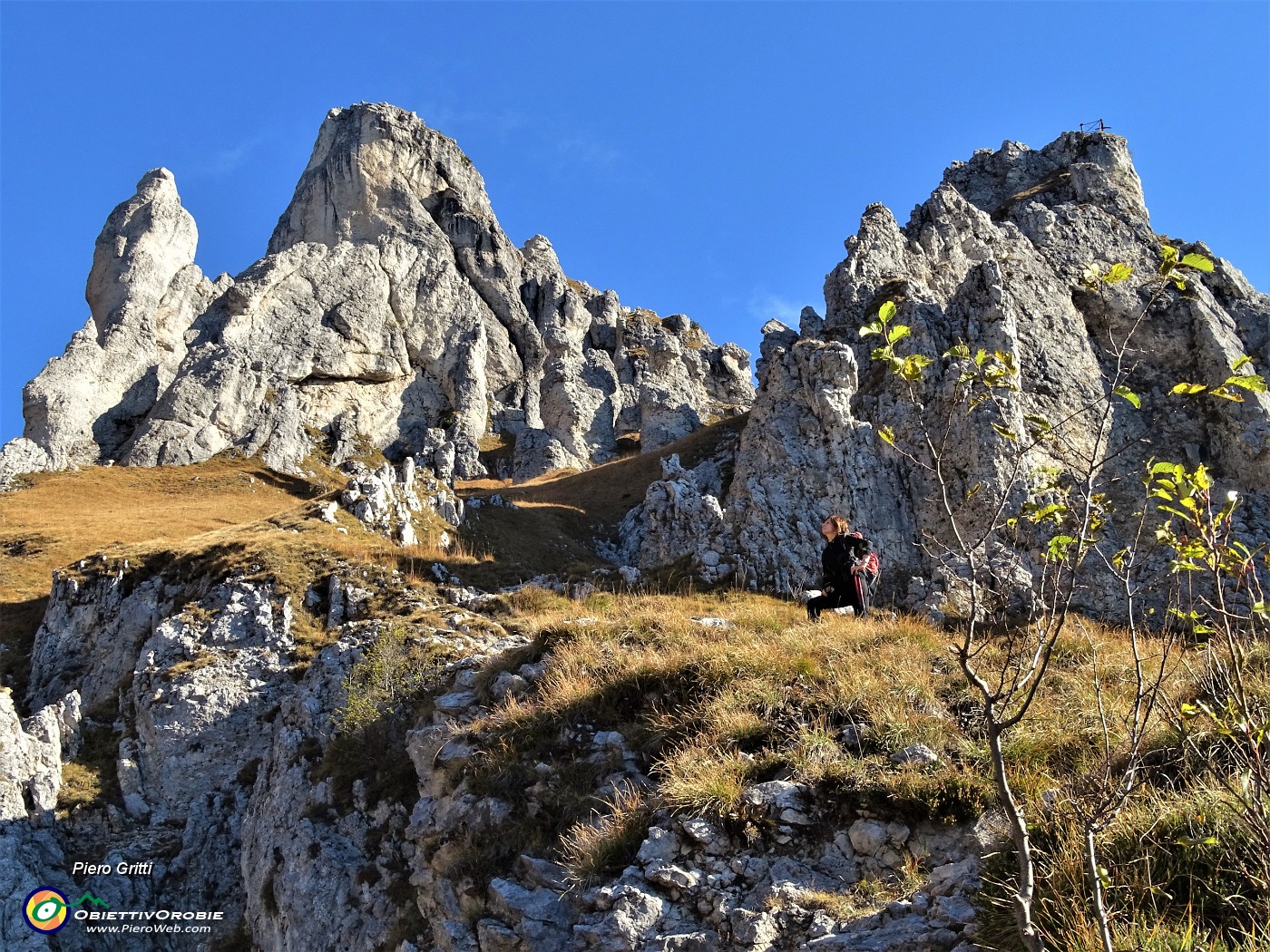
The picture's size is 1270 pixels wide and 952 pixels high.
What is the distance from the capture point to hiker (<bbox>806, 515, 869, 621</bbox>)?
497 inches

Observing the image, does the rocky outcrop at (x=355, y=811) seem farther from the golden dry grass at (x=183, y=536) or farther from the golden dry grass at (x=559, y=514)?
the golden dry grass at (x=559, y=514)

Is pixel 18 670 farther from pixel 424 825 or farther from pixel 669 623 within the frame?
pixel 669 623

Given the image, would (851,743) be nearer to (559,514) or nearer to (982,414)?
(982,414)

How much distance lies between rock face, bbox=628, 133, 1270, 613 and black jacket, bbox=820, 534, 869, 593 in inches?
232

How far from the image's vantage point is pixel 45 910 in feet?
40.1

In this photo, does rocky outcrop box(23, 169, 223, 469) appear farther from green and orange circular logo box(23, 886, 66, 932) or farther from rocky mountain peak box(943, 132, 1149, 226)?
rocky mountain peak box(943, 132, 1149, 226)

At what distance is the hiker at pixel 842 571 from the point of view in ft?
41.4

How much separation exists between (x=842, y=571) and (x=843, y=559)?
0.71 feet

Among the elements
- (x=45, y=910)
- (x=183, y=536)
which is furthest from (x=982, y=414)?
(x=183, y=536)

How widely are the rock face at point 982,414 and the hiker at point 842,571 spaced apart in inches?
231

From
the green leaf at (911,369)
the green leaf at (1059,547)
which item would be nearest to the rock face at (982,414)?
the green leaf at (1059,547)

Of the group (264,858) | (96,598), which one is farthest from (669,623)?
(96,598)

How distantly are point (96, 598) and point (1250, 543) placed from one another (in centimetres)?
3246

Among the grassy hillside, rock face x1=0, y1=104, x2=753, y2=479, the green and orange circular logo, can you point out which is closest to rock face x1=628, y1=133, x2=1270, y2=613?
the grassy hillside
